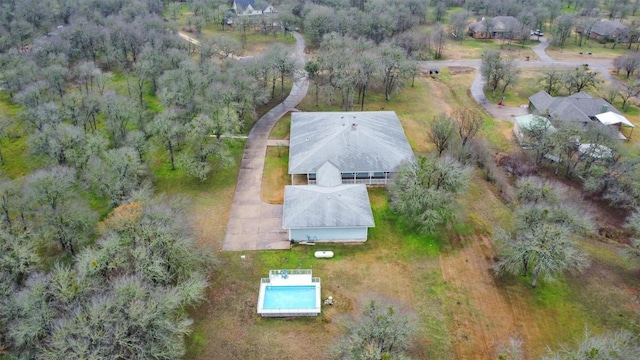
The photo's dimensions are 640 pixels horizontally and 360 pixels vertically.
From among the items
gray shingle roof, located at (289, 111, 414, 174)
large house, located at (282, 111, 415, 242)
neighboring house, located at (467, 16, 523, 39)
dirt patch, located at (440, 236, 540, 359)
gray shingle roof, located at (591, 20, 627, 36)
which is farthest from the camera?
neighboring house, located at (467, 16, 523, 39)

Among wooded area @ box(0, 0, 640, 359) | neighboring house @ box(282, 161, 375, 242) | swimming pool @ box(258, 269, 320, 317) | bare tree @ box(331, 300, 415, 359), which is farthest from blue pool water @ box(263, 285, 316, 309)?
bare tree @ box(331, 300, 415, 359)

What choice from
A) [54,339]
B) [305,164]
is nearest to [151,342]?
[54,339]

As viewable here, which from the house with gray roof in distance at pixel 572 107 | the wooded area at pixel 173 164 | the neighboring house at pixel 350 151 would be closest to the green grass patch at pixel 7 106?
the wooded area at pixel 173 164

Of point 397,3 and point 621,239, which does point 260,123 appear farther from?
point 397,3

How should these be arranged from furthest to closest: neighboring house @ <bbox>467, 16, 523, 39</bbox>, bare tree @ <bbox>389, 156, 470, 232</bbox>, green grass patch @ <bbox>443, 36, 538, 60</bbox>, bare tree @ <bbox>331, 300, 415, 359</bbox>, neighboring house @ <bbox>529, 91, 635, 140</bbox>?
neighboring house @ <bbox>467, 16, 523, 39</bbox> < green grass patch @ <bbox>443, 36, 538, 60</bbox> < neighboring house @ <bbox>529, 91, 635, 140</bbox> < bare tree @ <bbox>389, 156, 470, 232</bbox> < bare tree @ <bbox>331, 300, 415, 359</bbox>

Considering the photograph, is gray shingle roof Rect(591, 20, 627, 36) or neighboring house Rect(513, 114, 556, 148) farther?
gray shingle roof Rect(591, 20, 627, 36)

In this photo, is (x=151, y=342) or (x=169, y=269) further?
(x=169, y=269)

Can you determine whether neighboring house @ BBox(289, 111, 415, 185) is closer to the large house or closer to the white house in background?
the large house

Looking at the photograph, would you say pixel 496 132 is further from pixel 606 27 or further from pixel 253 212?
pixel 606 27
